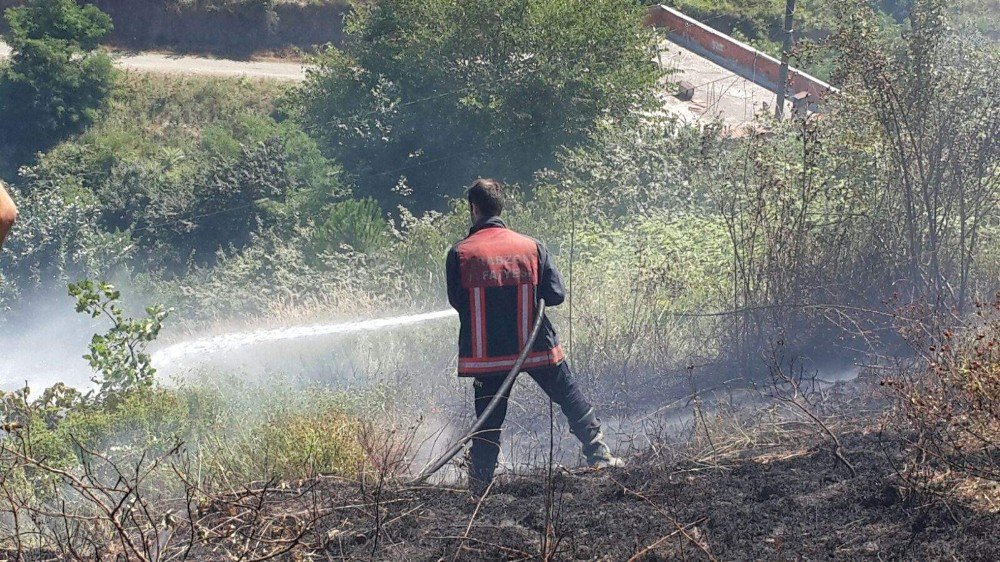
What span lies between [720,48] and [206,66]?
561 inches

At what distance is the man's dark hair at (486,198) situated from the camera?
585 cm

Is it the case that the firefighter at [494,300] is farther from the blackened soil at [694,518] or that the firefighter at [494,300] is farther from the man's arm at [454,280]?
the blackened soil at [694,518]

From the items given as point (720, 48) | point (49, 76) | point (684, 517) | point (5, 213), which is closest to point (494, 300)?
point (684, 517)

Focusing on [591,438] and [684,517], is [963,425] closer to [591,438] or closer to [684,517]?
[684,517]

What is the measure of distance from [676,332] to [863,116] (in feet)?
7.40

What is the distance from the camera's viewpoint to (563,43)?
669 inches

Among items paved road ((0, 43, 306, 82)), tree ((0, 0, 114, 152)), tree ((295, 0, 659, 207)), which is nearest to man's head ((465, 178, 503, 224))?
tree ((295, 0, 659, 207))

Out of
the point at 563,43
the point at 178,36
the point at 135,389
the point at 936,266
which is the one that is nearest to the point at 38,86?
the point at 178,36

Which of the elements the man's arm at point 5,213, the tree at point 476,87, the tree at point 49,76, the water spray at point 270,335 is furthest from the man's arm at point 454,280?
the tree at point 49,76

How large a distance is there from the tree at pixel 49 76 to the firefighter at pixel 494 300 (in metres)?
22.5

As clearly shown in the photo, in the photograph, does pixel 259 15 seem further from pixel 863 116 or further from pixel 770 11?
pixel 863 116

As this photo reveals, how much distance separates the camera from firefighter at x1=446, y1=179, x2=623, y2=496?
5.72 meters

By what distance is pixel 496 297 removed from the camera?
5.77m

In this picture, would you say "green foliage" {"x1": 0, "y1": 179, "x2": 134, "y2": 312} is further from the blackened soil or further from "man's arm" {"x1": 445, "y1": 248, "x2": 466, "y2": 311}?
the blackened soil
